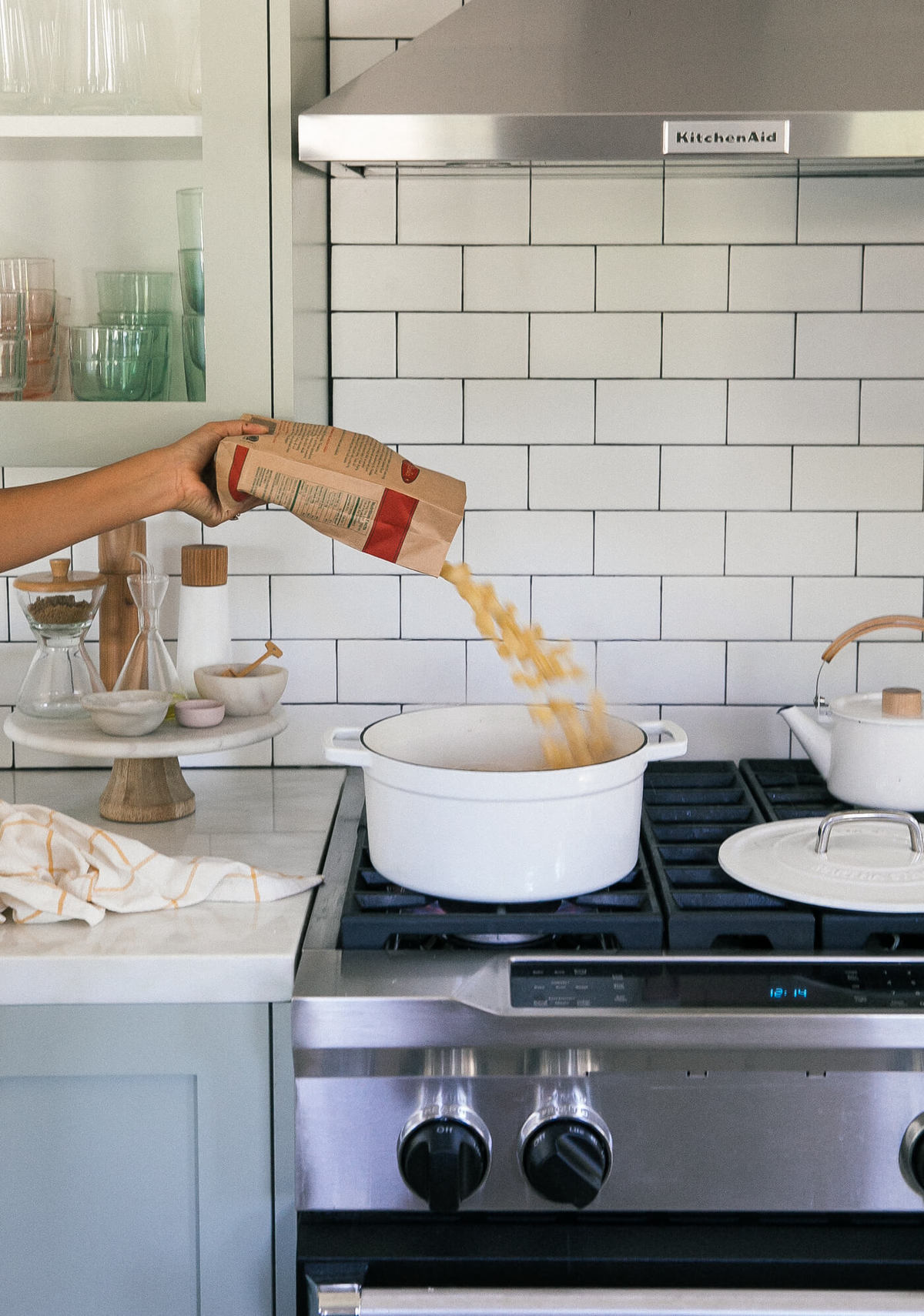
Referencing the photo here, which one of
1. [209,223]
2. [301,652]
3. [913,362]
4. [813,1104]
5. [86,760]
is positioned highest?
[209,223]

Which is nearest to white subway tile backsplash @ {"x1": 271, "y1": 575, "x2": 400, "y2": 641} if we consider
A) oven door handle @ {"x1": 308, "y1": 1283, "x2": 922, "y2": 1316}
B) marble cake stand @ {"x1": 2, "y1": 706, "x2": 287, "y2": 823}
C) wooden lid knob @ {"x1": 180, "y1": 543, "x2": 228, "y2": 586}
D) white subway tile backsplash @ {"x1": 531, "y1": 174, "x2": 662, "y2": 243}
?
wooden lid knob @ {"x1": 180, "y1": 543, "x2": 228, "y2": 586}

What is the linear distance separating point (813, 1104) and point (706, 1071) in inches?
4.0

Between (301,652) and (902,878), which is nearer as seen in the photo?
(902,878)

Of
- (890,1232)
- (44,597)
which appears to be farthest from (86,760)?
(890,1232)

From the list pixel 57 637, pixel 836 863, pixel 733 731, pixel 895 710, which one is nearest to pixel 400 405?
pixel 57 637

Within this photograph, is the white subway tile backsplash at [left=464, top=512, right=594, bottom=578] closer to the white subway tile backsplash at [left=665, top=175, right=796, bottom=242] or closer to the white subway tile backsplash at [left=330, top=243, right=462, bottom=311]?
the white subway tile backsplash at [left=330, top=243, right=462, bottom=311]

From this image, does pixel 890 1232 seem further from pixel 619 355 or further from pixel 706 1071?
pixel 619 355

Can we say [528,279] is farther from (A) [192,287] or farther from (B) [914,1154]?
(B) [914,1154]

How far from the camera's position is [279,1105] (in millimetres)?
1223

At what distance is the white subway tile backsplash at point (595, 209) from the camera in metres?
1.76

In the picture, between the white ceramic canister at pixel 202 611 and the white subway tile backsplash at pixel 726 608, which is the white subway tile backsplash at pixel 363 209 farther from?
the white subway tile backsplash at pixel 726 608

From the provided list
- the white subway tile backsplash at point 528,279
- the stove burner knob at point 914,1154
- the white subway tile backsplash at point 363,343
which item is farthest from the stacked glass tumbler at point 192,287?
the stove burner knob at point 914,1154

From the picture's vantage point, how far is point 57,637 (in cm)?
165

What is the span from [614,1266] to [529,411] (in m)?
1.14
